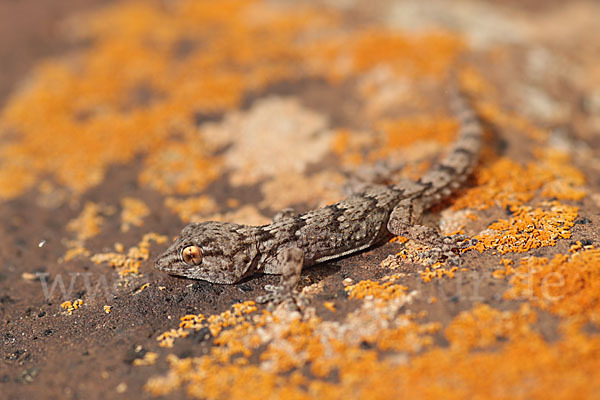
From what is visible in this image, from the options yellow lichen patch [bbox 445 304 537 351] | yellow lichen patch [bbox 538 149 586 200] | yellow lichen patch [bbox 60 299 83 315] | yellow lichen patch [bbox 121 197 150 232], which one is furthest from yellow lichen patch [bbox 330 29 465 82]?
yellow lichen patch [bbox 60 299 83 315]

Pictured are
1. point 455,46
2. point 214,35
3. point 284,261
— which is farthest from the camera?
point 214,35

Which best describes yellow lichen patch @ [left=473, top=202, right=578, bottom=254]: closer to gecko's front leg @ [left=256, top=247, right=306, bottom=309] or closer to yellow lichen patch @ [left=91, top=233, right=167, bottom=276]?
gecko's front leg @ [left=256, top=247, right=306, bottom=309]

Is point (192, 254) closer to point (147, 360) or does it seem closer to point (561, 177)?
point (147, 360)

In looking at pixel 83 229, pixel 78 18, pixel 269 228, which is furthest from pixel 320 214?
pixel 78 18

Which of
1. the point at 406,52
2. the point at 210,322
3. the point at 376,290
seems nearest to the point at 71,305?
the point at 210,322

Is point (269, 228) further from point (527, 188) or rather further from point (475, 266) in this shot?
point (527, 188)
